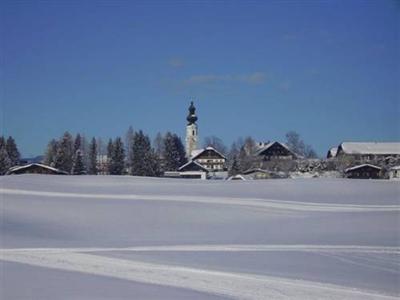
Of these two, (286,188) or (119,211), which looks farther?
(286,188)

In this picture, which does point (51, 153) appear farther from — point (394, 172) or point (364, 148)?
point (364, 148)

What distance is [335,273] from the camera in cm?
757

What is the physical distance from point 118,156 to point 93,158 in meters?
5.59

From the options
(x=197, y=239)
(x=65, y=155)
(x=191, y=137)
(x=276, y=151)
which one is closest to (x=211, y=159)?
(x=276, y=151)

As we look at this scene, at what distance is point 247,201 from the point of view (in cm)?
1688

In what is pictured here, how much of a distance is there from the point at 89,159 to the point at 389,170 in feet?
104

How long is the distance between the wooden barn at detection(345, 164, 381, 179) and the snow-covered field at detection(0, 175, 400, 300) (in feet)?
83.1

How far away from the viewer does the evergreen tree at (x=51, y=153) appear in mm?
49631

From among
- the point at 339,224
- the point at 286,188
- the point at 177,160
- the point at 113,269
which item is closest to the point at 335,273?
the point at 113,269

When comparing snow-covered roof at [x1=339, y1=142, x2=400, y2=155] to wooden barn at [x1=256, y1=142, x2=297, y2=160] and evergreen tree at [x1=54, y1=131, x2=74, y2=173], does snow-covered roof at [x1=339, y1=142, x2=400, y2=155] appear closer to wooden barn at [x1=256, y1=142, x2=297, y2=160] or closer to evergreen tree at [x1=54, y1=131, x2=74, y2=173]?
wooden barn at [x1=256, y1=142, x2=297, y2=160]

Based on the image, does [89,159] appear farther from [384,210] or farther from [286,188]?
[384,210]

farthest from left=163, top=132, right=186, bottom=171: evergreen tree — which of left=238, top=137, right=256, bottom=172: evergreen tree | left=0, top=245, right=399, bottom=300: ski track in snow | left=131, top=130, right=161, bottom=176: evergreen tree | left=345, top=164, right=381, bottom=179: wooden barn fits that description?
left=0, top=245, right=399, bottom=300: ski track in snow

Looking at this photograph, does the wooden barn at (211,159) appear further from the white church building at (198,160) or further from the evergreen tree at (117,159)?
the evergreen tree at (117,159)

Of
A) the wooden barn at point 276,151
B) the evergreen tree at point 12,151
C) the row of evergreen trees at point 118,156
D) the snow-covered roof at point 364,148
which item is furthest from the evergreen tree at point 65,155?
the snow-covered roof at point 364,148
